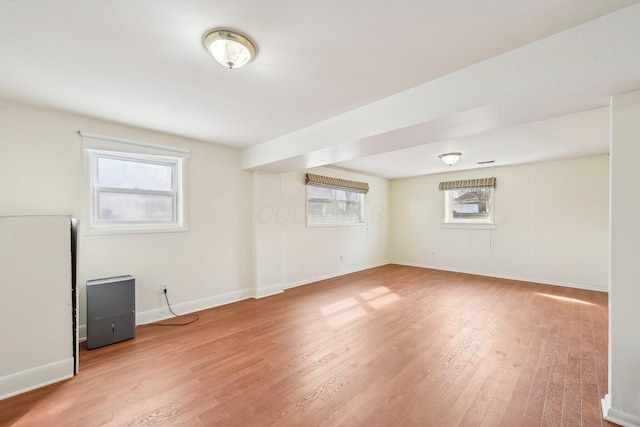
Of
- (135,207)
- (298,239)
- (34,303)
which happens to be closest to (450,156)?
(298,239)

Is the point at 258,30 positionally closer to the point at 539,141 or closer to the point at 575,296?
the point at 539,141

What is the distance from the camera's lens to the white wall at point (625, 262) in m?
1.59

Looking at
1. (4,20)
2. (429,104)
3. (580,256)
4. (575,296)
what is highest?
(4,20)

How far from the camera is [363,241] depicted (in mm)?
6500

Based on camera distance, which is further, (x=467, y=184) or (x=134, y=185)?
(x=467, y=184)

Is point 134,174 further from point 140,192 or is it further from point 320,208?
point 320,208

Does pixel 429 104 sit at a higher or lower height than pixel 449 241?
higher

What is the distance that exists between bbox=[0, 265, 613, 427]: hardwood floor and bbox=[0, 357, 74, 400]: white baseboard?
0.07 m

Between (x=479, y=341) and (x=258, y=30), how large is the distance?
11.1 feet

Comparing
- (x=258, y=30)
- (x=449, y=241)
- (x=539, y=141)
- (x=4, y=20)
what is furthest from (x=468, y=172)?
(x=4, y=20)

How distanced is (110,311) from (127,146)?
1845 mm

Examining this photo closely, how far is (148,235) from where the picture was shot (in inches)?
129

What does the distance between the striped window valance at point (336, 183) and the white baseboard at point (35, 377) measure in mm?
3971

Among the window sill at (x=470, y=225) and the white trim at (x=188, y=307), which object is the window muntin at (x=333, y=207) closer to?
the white trim at (x=188, y=307)
